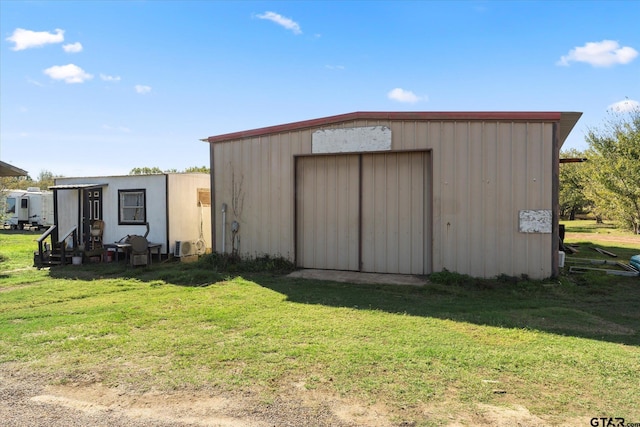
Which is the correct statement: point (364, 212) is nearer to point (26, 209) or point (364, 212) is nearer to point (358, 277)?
point (358, 277)

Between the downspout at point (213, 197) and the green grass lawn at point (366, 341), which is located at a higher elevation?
the downspout at point (213, 197)

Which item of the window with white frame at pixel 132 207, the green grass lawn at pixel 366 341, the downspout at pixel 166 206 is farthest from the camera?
the window with white frame at pixel 132 207

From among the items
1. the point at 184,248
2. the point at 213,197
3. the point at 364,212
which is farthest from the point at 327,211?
the point at 184,248

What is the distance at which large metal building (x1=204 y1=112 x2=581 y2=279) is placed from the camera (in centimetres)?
788

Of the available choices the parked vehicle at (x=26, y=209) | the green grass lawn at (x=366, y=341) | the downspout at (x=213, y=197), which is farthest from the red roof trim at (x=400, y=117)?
the parked vehicle at (x=26, y=209)

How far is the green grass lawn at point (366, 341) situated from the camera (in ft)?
11.1

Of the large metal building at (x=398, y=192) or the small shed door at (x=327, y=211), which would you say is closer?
the large metal building at (x=398, y=192)

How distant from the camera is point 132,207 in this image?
12.3m

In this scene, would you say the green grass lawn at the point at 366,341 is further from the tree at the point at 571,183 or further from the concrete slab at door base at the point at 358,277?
the tree at the point at 571,183

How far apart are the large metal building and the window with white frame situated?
2.85 meters

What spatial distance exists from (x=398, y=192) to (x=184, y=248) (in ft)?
21.4

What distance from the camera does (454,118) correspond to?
26.9 feet

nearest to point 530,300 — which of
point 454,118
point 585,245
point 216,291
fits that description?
point 454,118

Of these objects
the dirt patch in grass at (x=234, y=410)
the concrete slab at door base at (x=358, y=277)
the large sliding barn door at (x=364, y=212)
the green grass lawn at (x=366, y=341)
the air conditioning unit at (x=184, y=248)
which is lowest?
the dirt patch in grass at (x=234, y=410)
